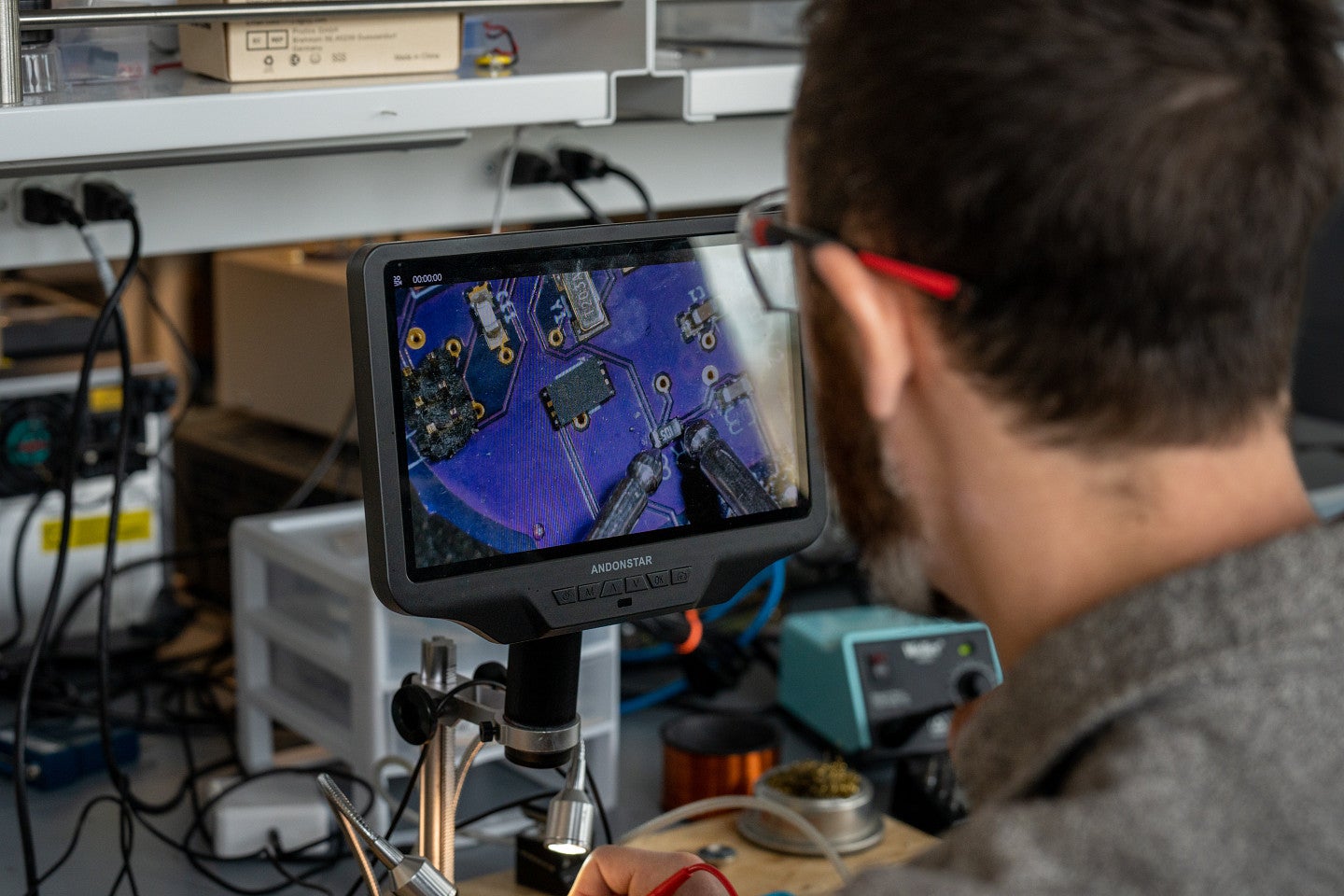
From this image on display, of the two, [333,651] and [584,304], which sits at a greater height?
[584,304]

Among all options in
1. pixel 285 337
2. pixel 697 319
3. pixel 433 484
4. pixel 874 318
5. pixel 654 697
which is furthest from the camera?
pixel 285 337

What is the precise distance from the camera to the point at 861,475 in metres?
0.74

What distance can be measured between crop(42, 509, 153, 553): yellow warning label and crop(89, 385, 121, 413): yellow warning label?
118 mm

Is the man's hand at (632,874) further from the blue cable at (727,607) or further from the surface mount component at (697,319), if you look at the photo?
the blue cable at (727,607)

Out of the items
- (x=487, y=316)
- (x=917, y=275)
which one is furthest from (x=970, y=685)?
(x=917, y=275)

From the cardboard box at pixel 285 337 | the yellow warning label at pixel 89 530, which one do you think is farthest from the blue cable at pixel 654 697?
the yellow warning label at pixel 89 530

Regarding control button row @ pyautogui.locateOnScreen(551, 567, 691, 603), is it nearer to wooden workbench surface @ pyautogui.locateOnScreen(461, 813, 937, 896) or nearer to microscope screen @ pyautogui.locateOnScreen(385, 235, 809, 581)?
microscope screen @ pyautogui.locateOnScreen(385, 235, 809, 581)

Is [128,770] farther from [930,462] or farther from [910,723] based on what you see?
[930,462]

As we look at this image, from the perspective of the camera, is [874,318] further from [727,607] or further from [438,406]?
[727,607]

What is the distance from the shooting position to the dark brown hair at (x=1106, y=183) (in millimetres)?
592

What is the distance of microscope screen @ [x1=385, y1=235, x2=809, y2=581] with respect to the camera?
0.84 meters

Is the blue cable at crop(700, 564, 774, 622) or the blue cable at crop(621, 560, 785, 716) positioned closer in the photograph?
the blue cable at crop(621, 560, 785, 716)

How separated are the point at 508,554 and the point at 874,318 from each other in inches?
11.5

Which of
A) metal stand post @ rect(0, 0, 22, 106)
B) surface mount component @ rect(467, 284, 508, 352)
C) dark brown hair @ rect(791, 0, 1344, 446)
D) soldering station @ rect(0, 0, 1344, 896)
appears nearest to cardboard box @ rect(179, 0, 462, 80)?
soldering station @ rect(0, 0, 1344, 896)
